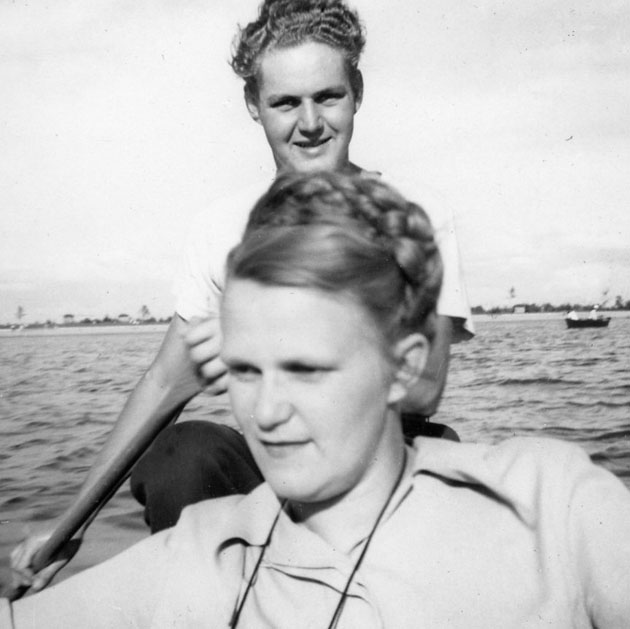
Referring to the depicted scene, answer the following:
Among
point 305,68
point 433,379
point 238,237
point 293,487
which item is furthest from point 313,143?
point 293,487

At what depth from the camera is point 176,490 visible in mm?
1381

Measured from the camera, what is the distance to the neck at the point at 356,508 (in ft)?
3.44

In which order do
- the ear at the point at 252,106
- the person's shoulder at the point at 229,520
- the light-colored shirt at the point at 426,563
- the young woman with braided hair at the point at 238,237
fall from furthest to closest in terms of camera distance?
1. the ear at the point at 252,106
2. the young woman with braided hair at the point at 238,237
3. the person's shoulder at the point at 229,520
4. the light-colored shirt at the point at 426,563

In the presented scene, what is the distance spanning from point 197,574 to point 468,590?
36 centimetres

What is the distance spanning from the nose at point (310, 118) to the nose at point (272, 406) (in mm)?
710

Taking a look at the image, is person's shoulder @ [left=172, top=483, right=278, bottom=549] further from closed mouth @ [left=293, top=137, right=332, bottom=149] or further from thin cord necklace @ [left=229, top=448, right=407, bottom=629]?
closed mouth @ [left=293, top=137, right=332, bottom=149]

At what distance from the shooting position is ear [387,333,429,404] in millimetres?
1065

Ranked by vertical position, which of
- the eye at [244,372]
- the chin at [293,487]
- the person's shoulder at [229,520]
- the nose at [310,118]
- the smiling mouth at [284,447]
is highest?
the nose at [310,118]

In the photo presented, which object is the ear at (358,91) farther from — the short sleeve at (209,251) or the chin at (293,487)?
the chin at (293,487)

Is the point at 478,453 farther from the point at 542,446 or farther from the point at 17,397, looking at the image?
the point at 17,397

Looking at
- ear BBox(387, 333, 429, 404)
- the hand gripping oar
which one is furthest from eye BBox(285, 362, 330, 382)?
the hand gripping oar

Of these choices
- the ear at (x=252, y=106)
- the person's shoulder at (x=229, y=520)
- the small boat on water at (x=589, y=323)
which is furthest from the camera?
the small boat on water at (x=589, y=323)

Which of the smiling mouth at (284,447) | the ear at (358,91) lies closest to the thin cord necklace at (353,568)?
the smiling mouth at (284,447)

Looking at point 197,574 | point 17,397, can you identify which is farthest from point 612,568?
point 17,397
